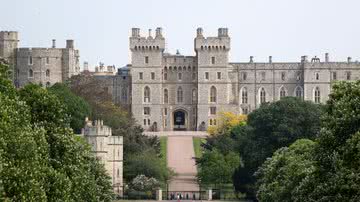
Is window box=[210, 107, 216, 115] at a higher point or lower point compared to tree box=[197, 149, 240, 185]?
higher

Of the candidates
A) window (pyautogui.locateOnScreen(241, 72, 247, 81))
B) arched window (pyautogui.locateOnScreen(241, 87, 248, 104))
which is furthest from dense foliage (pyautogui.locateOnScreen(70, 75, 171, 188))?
window (pyautogui.locateOnScreen(241, 72, 247, 81))

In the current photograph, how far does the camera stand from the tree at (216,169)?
6662cm

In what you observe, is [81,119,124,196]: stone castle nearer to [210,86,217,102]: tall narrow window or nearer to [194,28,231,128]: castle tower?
[194,28,231,128]: castle tower

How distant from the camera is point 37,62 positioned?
330 ft

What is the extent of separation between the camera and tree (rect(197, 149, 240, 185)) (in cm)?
6662

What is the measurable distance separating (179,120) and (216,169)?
3581cm

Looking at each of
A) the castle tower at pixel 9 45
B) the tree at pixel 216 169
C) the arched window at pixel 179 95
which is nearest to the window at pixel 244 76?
the arched window at pixel 179 95

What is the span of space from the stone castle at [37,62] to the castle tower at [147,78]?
213 inches

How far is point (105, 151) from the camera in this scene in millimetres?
55844

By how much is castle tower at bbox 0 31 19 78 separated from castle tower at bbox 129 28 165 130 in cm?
954

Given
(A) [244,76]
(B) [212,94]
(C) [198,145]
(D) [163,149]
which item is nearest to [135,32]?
(B) [212,94]

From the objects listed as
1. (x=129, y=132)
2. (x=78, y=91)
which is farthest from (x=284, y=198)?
(x=78, y=91)

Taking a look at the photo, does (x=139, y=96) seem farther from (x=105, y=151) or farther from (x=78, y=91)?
(x=105, y=151)

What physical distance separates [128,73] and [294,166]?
2746 inches
